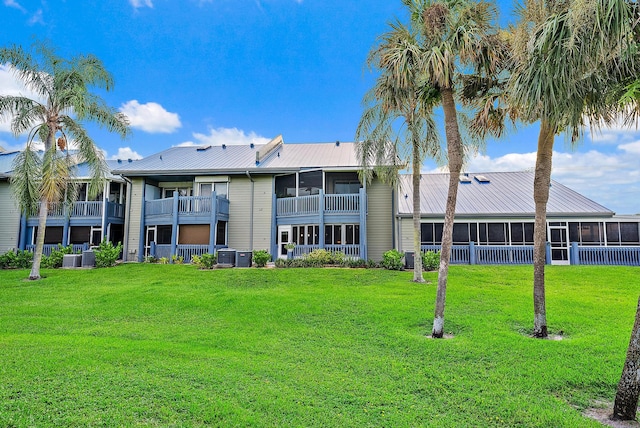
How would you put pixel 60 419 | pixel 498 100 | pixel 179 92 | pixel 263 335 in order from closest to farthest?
pixel 60 419
pixel 263 335
pixel 498 100
pixel 179 92

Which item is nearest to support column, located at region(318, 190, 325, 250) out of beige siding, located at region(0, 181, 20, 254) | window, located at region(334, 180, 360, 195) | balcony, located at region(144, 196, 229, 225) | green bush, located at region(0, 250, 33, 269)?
window, located at region(334, 180, 360, 195)

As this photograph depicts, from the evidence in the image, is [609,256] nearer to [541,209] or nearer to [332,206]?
[332,206]

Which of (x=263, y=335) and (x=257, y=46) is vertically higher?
(x=257, y=46)

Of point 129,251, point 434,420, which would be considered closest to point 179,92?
point 129,251

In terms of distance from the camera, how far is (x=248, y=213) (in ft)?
71.4

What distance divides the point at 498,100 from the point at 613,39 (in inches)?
166

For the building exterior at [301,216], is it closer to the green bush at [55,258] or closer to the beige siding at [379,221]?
the beige siding at [379,221]

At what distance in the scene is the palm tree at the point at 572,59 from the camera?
4.94 metres

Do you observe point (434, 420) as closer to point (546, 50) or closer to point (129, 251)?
point (546, 50)

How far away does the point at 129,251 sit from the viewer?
22.6 metres

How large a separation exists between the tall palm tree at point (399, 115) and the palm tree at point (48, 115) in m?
12.7

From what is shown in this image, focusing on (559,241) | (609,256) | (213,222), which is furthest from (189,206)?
(609,256)

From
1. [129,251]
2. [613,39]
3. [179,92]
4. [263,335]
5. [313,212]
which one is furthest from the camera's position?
[179,92]

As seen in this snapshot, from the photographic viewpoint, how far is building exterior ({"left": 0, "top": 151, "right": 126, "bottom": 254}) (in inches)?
891
